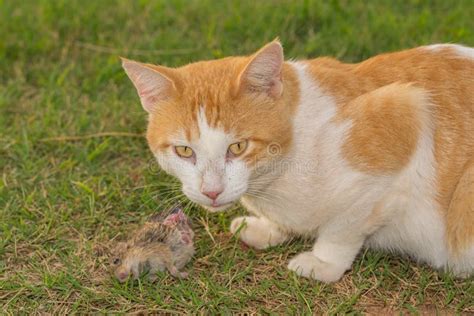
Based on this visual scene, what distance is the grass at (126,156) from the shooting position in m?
3.15

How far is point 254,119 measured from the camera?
2965 millimetres

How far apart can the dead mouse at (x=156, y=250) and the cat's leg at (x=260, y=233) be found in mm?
289

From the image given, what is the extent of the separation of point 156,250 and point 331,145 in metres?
0.96

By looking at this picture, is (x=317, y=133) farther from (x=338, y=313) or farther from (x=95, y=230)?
(x=95, y=230)

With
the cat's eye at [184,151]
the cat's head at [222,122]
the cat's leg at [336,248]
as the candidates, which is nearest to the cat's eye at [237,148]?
the cat's head at [222,122]

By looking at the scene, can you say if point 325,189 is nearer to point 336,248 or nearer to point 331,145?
point 331,145

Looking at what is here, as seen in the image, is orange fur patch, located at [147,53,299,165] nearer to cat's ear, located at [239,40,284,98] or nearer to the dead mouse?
cat's ear, located at [239,40,284,98]

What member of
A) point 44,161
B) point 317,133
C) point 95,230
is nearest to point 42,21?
point 44,161

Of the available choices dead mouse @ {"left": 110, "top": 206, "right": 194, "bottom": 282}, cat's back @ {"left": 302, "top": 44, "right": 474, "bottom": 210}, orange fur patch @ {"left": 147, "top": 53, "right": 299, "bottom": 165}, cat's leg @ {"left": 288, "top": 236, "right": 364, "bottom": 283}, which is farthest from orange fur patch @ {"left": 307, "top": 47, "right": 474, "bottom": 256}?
dead mouse @ {"left": 110, "top": 206, "right": 194, "bottom": 282}

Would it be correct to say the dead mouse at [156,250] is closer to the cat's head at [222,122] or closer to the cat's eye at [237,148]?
the cat's head at [222,122]

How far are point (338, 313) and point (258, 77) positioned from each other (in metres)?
1.11

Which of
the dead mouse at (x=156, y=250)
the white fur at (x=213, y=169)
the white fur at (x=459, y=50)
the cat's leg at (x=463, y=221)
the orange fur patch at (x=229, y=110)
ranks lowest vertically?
the dead mouse at (x=156, y=250)

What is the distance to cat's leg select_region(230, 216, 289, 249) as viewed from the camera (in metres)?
3.52

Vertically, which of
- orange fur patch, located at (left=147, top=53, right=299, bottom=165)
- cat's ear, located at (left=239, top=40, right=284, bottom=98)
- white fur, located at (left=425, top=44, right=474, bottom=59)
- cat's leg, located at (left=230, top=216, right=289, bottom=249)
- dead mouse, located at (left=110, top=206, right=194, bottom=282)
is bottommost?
cat's leg, located at (left=230, top=216, right=289, bottom=249)
